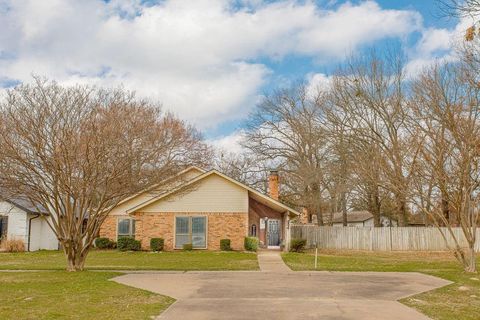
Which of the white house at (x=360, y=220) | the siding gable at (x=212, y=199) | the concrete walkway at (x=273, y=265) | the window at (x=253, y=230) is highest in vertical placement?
the siding gable at (x=212, y=199)

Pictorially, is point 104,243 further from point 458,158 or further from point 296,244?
point 458,158

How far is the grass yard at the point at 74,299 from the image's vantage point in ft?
29.3

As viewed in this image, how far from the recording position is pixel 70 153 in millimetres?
15594

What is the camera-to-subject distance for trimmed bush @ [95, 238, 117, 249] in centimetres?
3105

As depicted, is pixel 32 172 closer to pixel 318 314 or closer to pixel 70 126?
pixel 70 126

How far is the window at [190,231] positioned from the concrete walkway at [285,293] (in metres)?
11.1

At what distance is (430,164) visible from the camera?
17672 millimetres

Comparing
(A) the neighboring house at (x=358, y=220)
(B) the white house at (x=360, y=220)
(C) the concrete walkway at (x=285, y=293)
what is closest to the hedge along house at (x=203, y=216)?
(C) the concrete walkway at (x=285, y=293)

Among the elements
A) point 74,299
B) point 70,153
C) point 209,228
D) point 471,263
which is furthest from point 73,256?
point 471,263

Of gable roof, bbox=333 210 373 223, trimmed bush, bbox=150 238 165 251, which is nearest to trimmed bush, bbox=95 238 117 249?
trimmed bush, bbox=150 238 165 251

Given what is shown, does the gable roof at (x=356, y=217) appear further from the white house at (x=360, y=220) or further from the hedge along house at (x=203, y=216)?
the hedge along house at (x=203, y=216)

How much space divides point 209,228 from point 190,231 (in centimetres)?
114

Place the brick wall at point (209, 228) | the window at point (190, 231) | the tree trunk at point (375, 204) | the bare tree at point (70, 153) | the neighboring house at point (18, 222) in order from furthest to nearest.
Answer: the tree trunk at point (375, 204)
the neighboring house at point (18, 222)
the window at point (190, 231)
the brick wall at point (209, 228)
the bare tree at point (70, 153)

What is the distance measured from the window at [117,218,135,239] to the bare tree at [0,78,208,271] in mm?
14765
